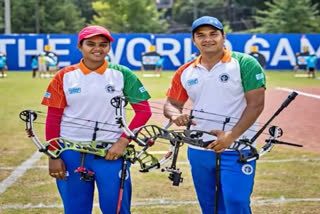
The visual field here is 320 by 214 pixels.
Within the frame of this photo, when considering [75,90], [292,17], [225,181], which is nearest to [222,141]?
[225,181]

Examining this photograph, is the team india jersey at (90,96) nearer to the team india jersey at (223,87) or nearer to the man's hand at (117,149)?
the man's hand at (117,149)

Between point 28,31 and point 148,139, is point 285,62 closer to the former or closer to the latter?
point 28,31

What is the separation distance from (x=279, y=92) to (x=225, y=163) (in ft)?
52.2

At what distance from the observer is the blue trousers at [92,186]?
4.27 m

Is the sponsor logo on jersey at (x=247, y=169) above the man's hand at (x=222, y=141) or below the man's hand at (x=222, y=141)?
below

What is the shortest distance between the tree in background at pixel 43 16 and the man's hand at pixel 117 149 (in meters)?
43.7

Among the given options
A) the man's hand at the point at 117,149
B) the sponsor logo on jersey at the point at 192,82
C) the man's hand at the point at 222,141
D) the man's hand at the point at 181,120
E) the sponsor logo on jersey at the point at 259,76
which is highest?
the sponsor logo on jersey at the point at 259,76

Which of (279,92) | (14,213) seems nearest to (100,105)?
(14,213)

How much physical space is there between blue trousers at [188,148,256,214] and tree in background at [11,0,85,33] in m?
43.7

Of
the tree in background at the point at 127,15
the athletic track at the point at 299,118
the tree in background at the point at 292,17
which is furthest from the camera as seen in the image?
the tree in background at the point at 292,17

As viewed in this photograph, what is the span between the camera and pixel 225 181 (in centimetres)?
422

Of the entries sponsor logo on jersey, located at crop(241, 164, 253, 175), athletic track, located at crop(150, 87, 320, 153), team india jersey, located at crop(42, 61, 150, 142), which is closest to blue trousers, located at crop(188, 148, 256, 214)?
sponsor logo on jersey, located at crop(241, 164, 253, 175)

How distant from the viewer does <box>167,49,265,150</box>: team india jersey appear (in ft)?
13.9

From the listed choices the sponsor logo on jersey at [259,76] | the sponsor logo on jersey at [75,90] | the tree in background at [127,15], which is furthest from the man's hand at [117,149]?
the tree in background at [127,15]
